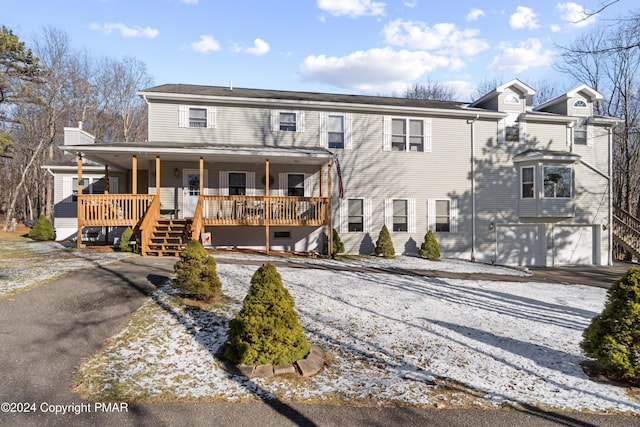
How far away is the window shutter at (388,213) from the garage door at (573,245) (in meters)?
8.63

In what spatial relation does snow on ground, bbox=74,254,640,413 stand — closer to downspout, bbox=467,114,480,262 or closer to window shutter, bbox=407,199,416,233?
window shutter, bbox=407,199,416,233

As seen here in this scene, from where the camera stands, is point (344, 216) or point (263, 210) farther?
point (344, 216)

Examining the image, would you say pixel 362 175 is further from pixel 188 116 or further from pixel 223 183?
pixel 188 116

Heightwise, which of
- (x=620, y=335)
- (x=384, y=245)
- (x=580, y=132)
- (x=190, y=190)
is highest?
(x=580, y=132)

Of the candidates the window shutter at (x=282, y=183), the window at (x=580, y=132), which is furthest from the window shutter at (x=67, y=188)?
the window at (x=580, y=132)

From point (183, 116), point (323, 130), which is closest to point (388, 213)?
point (323, 130)

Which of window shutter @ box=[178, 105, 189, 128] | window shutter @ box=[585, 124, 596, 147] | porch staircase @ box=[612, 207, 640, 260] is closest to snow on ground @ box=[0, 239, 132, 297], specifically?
window shutter @ box=[178, 105, 189, 128]

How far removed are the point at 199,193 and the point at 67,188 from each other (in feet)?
30.1

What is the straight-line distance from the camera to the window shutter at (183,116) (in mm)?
14383

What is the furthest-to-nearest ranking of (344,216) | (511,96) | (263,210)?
(511,96)
(344,216)
(263,210)

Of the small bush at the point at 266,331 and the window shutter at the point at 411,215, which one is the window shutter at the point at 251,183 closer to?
the window shutter at the point at 411,215

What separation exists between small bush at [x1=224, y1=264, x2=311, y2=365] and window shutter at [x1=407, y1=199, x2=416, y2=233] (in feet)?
39.2

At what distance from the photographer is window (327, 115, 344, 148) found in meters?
15.5

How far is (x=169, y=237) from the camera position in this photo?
12.1 meters
